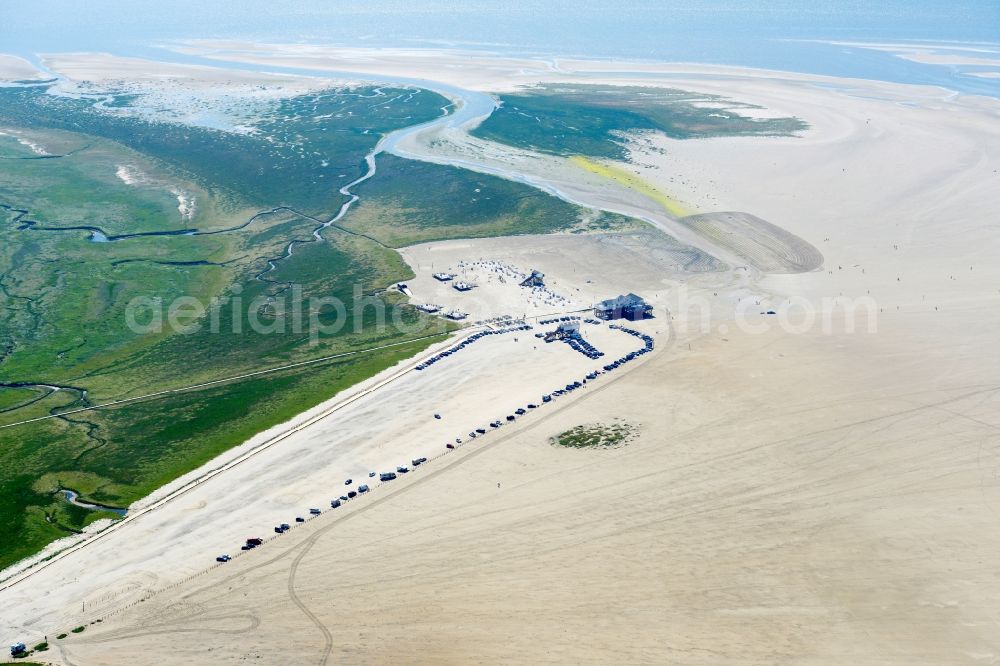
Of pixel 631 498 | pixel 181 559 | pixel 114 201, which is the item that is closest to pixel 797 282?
pixel 631 498

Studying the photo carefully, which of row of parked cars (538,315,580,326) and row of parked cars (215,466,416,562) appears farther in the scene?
row of parked cars (538,315,580,326)

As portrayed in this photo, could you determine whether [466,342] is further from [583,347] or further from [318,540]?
[318,540]

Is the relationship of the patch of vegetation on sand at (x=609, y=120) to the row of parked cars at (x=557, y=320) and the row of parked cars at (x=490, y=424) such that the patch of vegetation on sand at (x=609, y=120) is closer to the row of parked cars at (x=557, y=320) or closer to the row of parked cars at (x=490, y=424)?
the row of parked cars at (x=557, y=320)

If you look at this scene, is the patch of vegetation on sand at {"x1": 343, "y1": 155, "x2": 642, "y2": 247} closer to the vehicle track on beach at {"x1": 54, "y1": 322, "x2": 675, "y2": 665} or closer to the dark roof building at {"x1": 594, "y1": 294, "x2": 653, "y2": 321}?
the dark roof building at {"x1": 594, "y1": 294, "x2": 653, "y2": 321}

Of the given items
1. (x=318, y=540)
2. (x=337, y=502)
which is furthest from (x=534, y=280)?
(x=318, y=540)

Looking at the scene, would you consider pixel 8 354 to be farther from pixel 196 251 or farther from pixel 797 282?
pixel 797 282

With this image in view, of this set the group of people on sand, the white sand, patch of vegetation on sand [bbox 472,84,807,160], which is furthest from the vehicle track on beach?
the white sand

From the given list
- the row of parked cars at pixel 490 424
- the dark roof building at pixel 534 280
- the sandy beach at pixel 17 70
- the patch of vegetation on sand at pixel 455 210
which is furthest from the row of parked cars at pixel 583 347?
the sandy beach at pixel 17 70
